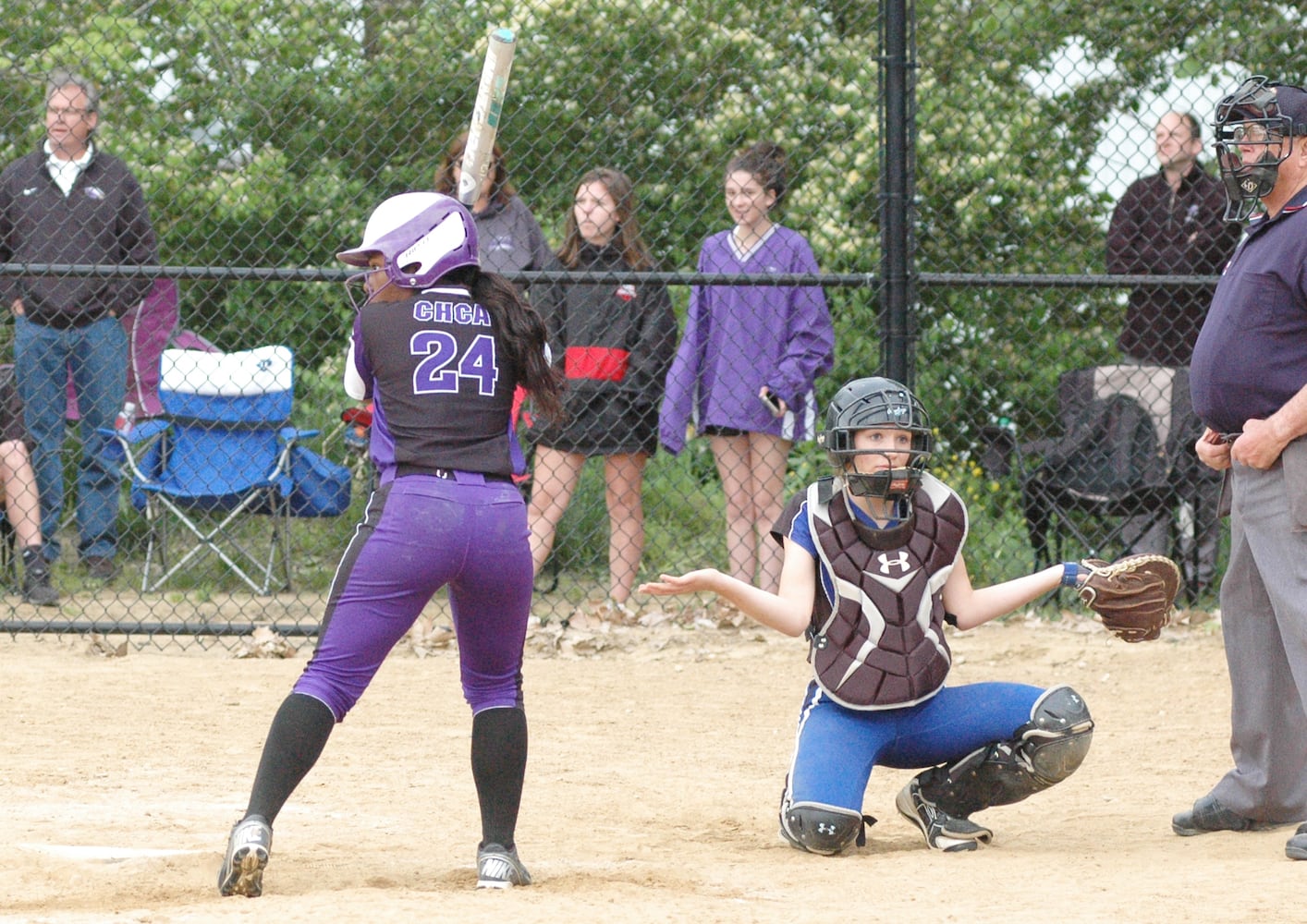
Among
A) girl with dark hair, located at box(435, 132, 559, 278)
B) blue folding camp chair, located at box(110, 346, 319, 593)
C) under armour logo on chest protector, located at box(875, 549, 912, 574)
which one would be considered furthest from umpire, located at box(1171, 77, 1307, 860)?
blue folding camp chair, located at box(110, 346, 319, 593)

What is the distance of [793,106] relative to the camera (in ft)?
28.6

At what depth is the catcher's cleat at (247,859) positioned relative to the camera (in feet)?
11.0

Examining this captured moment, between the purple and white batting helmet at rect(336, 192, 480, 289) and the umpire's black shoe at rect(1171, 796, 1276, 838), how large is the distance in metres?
2.28

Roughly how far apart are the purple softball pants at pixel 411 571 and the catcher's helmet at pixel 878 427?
0.90 meters

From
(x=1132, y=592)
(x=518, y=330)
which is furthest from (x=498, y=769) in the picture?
(x=1132, y=592)

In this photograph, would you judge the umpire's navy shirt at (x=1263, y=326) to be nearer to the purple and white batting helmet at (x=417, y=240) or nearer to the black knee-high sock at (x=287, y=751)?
the purple and white batting helmet at (x=417, y=240)

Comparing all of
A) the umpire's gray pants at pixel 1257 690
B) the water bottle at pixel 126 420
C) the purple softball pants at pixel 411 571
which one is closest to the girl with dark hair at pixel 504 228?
the water bottle at pixel 126 420

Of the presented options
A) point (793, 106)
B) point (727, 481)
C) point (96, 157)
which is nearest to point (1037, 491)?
point (727, 481)

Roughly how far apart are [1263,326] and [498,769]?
2.06 m

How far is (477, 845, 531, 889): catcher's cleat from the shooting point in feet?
11.7

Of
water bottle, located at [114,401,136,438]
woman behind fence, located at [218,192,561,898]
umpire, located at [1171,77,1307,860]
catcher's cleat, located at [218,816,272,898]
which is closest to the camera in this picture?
catcher's cleat, located at [218,816,272,898]

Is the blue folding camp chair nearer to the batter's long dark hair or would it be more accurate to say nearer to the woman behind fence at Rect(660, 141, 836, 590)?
the woman behind fence at Rect(660, 141, 836, 590)

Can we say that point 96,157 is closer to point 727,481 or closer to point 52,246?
point 52,246

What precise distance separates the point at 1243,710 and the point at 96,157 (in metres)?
5.45
